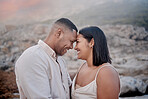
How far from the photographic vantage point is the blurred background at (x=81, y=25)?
631cm

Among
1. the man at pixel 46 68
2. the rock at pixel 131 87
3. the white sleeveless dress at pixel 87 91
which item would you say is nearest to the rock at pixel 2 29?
the rock at pixel 131 87

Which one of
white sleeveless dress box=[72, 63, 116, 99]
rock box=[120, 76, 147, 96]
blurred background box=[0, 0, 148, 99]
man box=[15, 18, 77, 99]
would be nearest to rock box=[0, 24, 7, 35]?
blurred background box=[0, 0, 148, 99]

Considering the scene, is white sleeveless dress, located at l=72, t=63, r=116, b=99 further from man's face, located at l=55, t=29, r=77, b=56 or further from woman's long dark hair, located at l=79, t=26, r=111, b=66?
man's face, located at l=55, t=29, r=77, b=56

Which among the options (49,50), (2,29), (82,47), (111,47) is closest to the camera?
(49,50)

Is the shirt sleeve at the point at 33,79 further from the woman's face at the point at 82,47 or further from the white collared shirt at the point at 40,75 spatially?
the woman's face at the point at 82,47

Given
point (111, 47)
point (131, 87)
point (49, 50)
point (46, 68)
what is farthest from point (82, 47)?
point (111, 47)

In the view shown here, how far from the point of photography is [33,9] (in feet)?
28.3

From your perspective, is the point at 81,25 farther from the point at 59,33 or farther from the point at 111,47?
the point at 59,33

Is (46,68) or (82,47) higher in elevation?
(82,47)

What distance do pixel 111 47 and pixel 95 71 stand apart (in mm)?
5974

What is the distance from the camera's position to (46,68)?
1.56 meters

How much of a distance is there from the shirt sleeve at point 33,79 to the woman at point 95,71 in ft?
1.66

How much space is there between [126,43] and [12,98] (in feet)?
19.1

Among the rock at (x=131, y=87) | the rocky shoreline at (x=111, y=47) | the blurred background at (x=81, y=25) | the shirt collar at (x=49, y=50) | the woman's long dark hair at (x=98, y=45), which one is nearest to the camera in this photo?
the shirt collar at (x=49, y=50)
